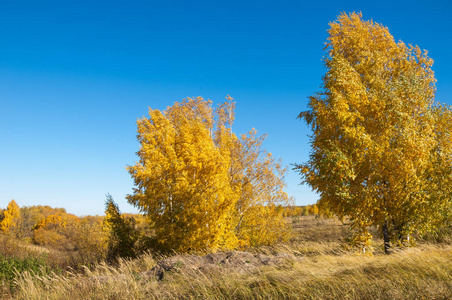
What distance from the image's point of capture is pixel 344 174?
10.7 meters

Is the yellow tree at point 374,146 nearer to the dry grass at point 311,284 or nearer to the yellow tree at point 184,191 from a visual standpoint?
the dry grass at point 311,284

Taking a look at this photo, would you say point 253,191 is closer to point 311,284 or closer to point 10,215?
point 311,284

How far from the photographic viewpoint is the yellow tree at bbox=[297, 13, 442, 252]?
10.4 meters

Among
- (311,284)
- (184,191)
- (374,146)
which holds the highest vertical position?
(374,146)

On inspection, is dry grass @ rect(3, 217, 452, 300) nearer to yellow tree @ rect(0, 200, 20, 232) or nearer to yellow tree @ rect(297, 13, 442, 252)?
yellow tree @ rect(297, 13, 442, 252)

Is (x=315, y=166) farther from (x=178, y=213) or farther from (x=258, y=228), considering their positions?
(x=258, y=228)

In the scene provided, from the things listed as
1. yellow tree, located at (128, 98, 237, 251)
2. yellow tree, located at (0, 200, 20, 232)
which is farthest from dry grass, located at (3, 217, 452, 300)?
yellow tree, located at (0, 200, 20, 232)

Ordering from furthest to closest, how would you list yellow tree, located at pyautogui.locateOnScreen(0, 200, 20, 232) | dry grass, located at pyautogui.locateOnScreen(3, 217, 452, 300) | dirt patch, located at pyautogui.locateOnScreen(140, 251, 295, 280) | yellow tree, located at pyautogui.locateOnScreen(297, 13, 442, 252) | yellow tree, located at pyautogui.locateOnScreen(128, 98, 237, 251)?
yellow tree, located at pyautogui.locateOnScreen(0, 200, 20, 232)
yellow tree, located at pyautogui.locateOnScreen(128, 98, 237, 251)
yellow tree, located at pyautogui.locateOnScreen(297, 13, 442, 252)
dirt patch, located at pyautogui.locateOnScreen(140, 251, 295, 280)
dry grass, located at pyautogui.locateOnScreen(3, 217, 452, 300)

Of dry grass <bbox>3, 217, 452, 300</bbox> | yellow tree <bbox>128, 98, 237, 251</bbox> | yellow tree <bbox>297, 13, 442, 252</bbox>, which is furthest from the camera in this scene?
yellow tree <bbox>128, 98, 237, 251</bbox>

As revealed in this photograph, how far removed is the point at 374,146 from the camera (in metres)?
10.4

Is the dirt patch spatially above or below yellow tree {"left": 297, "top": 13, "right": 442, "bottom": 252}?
below

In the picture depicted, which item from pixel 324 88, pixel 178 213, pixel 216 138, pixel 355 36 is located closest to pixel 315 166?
pixel 324 88

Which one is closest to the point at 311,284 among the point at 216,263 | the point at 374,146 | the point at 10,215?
the point at 216,263

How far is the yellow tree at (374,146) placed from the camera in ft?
34.1
